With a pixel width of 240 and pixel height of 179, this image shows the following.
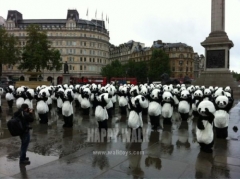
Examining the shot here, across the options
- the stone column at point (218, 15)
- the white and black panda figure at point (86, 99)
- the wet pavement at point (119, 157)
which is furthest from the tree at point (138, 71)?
the wet pavement at point (119, 157)

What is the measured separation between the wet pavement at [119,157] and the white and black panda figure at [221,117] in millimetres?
376

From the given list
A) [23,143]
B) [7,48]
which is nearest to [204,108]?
[23,143]

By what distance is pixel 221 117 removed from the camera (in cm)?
880

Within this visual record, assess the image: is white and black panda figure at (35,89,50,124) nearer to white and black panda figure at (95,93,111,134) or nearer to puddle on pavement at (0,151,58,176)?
white and black panda figure at (95,93,111,134)

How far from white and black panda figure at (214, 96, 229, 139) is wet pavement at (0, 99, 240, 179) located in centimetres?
38

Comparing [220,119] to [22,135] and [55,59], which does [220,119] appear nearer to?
[22,135]

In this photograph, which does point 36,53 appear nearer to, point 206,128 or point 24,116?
point 24,116

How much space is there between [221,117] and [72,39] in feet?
308

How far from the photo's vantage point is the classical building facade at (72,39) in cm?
9706

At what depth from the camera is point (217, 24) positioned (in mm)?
29312

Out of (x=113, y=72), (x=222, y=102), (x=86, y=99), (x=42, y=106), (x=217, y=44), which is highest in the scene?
(x=113, y=72)

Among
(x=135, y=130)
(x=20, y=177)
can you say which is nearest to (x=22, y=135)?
(x=20, y=177)

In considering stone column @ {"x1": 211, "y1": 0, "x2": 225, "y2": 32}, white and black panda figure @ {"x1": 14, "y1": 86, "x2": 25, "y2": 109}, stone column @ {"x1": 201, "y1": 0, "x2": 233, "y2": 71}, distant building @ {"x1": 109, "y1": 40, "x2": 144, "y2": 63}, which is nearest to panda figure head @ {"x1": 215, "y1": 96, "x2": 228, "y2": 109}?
white and black panda figure @ {"x1": 14, "y1": 86, "x2": 25, "y2": 109}

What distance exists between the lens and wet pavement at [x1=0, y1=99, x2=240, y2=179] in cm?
570
